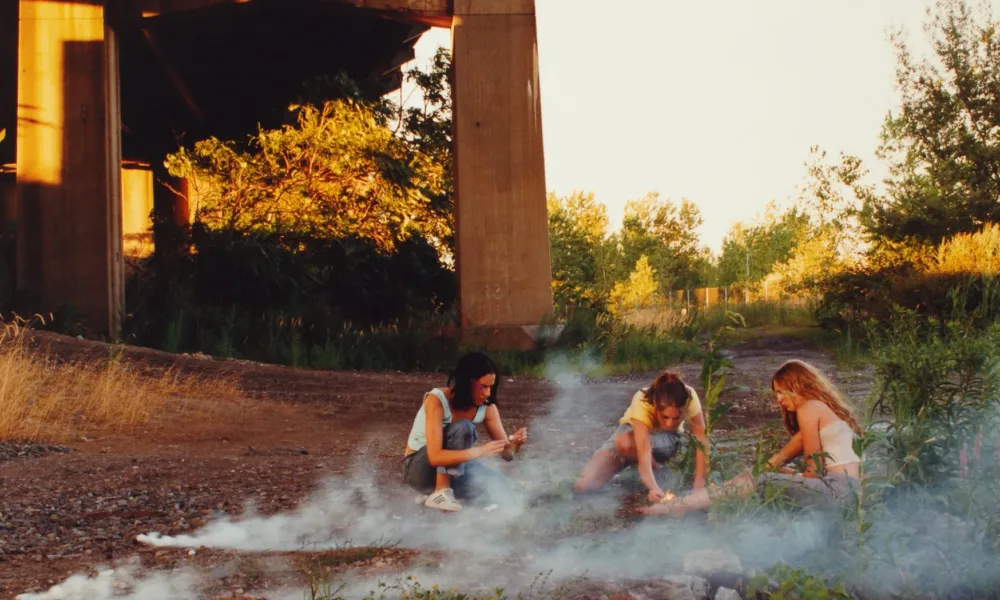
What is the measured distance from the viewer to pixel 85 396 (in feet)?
28.6

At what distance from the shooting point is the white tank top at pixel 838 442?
500 centimetres

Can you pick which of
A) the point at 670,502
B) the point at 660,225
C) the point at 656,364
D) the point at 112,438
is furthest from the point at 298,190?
the point at 660,225

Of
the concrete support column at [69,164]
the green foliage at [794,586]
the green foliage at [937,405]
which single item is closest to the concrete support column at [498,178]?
the concrete support column at [69,164]

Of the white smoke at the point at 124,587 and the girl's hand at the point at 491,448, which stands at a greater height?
the girl's hand at the point at 491,448

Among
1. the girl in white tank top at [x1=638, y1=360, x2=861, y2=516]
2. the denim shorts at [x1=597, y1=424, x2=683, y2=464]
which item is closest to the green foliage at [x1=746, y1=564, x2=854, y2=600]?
the girl in white tank top at [x1=638, y1=360, x2=861, y2=516]

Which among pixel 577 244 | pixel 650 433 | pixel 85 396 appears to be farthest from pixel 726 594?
pixel 577 244

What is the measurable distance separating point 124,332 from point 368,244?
4272 millimetres

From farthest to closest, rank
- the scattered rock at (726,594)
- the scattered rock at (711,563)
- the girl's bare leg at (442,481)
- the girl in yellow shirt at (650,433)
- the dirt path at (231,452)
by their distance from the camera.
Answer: the girl's bare leg at (442,481)
the girl in yellow shirt at (650,433)
the dirt path at (231,452)
the scattered rock at (711,563)
the scattered rock at (726,594)

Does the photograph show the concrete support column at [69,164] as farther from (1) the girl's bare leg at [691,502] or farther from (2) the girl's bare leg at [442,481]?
(1) the girl's bare leg at [691,502]

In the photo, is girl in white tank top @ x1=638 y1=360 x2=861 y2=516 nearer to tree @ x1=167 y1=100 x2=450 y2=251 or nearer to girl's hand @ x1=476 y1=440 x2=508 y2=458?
girl's hand @ x1=476 y1=440 x2=508 y2=458

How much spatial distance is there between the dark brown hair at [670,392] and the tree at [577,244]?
37.7 m

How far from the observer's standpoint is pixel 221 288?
14516mm

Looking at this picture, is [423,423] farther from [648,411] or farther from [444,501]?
[648,411]

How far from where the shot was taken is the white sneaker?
541 centimetres
